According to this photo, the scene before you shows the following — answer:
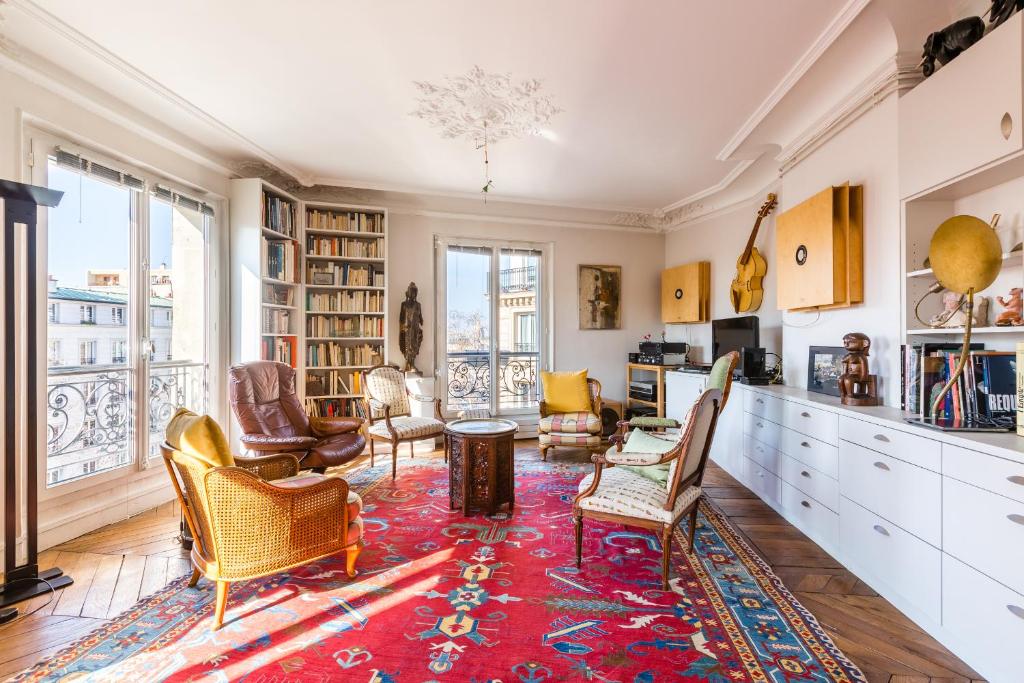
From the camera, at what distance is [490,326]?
5.79m

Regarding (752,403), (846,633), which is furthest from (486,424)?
(846,633)

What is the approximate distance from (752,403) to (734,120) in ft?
7.42

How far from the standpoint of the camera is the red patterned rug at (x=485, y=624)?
5.66ft

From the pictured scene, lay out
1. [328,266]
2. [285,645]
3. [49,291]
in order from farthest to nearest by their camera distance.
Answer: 1. [328,266]
2. [49,291]
3. [285,645]

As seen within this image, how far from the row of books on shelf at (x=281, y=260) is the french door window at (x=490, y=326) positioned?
167cm

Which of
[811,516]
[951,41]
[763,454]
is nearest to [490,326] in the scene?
[763,454]

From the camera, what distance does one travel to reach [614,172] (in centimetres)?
455

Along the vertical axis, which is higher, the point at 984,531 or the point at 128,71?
the point at 128,71

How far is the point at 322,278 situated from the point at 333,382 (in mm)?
1170

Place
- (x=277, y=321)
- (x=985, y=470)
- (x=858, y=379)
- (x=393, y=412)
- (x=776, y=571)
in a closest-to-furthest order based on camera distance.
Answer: (x=985, y=470) → (x=776, y=571) → (x=858, y=379) → (x=277, y=321) → (x=393, y=412)

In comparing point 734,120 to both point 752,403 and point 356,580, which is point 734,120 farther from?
point 356,580

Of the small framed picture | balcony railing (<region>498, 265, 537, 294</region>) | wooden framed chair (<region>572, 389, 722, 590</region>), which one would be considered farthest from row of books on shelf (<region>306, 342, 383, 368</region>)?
wooden framed chair (<region>572, 389, 722, 590</region>)

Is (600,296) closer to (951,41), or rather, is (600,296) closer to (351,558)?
(951,41)

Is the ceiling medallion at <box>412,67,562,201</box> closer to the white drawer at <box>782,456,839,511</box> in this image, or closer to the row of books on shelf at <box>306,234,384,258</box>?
the row of books on shelf at <box>306,234,384,258</box>
